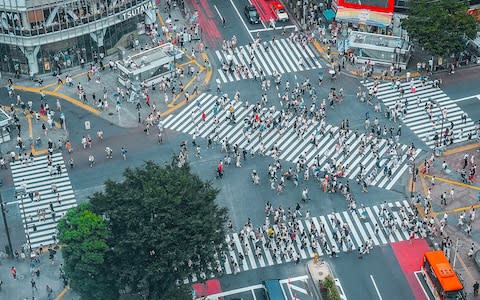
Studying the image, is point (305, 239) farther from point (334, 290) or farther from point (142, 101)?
point (142, 101)

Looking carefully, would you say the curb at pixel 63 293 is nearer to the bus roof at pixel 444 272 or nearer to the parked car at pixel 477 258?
the bus roof at pixel 444 272

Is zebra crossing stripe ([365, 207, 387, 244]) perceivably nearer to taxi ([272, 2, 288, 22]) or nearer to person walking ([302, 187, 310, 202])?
person walking ([302, 187, 310, 202])

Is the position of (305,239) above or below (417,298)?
above

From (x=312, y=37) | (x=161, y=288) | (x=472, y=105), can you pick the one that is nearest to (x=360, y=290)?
(x=161, y=288)

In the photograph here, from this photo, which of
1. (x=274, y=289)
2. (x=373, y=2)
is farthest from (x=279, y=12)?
(x=274, y=289)

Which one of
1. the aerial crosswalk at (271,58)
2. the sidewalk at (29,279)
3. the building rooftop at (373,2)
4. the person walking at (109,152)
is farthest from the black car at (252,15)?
the sidewalk at (29,279)
